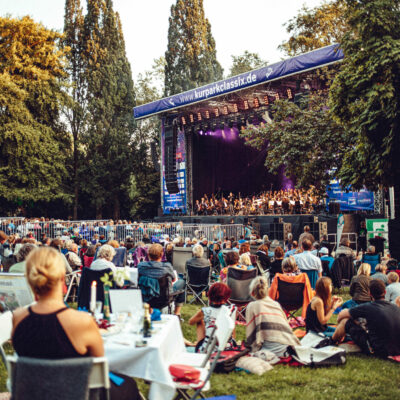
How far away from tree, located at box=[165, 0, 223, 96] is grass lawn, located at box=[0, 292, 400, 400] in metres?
28.3

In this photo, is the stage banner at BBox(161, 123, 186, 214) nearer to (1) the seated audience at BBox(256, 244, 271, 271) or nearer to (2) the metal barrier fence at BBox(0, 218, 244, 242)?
(2) the metal barrier fence at BBox(0, 218, 244, 242)

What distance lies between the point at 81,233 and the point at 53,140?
1242 centimetres

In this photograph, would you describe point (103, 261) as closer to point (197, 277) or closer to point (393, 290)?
point (197, 277)

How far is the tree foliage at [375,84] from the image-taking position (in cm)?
767

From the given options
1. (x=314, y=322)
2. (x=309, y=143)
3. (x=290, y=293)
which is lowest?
(x=314, y=322)

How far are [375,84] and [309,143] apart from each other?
505 centimetres

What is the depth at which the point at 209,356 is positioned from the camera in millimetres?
3096

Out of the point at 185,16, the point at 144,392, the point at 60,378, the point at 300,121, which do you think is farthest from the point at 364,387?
the point at 185,16

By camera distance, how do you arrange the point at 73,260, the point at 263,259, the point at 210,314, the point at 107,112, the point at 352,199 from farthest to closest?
the point at 107,112 < the point at 352,199 < the point at 263,259 < the point at 73,260 < the point at 210,314

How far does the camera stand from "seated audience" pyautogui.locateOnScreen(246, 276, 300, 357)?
4.41 meters

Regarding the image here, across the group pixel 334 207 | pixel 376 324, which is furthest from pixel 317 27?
pixel 376 324

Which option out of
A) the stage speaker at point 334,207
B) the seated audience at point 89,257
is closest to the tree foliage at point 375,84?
the seated audience at point 89,257

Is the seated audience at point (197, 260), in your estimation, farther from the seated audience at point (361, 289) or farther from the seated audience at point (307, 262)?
the seated audience at point (361, 289)

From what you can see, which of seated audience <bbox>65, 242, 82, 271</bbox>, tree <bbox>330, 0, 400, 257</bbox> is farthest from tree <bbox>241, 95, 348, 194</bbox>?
seated audience <bbox>65, 242, 82, 271</bbox>
